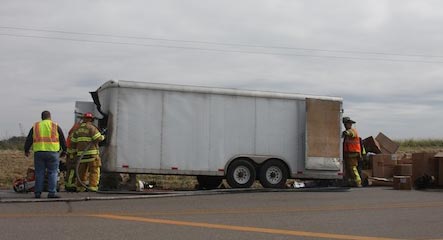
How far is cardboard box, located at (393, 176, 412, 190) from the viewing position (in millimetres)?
15789

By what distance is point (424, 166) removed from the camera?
17.1 m

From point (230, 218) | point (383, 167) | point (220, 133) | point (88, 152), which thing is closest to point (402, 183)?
point (383, 167)

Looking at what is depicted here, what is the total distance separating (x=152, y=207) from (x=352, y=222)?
150 inches

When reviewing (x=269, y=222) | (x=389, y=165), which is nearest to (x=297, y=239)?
(x=269, y=222)

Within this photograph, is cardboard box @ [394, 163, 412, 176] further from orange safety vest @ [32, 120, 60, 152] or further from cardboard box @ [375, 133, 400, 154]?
orange safety vest @ [32, 120, 60, 152]

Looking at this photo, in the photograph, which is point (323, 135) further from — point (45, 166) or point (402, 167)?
point (45, 166)

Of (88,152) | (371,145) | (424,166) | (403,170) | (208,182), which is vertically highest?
(371,145)

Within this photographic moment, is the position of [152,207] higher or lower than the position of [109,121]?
lower

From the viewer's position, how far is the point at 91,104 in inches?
622

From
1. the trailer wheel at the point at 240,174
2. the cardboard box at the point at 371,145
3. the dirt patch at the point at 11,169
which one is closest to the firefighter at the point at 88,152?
the trailer wheel at the point at 240,174

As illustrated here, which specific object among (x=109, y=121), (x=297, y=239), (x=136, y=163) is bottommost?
(x=297, y=239)

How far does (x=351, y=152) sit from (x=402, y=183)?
5.71ft

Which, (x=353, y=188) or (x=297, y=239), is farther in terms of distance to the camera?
(x=353, y=188)

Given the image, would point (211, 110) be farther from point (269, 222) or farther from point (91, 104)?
point (269, 222)
